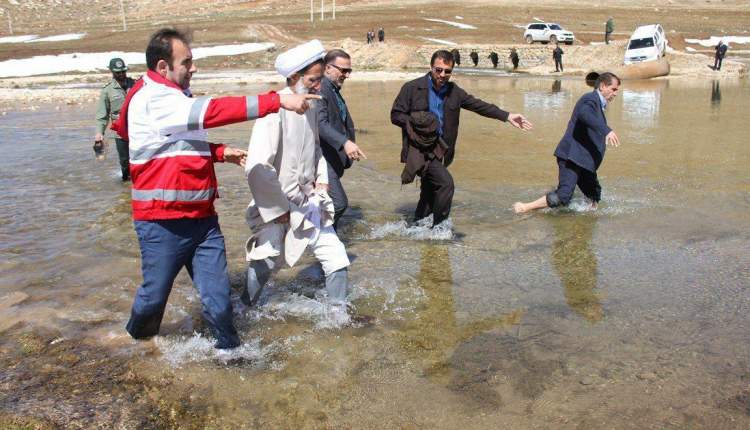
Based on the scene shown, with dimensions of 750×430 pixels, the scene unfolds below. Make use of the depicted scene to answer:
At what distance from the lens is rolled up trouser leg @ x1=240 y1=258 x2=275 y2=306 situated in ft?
14.8

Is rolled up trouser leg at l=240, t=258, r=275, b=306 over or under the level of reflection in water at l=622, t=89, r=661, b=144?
over

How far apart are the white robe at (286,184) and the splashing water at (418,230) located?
85.0 inches

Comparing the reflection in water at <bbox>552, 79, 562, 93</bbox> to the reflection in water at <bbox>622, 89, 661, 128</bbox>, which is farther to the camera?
the reflection in water at <bbox>552, 79, 562, 93</bbox>

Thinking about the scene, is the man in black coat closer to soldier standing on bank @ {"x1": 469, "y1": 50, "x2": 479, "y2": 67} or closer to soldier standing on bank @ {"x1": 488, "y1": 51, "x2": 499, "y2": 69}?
soldier standing on bank @ {"x1": 488, "y1": 51, "x2": 499, "y2": 69}

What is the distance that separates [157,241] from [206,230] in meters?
0.28

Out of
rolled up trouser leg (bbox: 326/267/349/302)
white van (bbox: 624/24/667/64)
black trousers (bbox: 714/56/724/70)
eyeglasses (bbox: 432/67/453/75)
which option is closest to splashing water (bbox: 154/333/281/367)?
rolled up trouser leg (bbox: 326/267/349/302)

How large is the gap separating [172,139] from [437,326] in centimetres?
212

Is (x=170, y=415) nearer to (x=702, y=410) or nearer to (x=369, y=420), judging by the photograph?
(x=369, y=420)

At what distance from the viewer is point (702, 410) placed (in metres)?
3.42

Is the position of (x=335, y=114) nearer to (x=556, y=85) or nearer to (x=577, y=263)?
(x=577, y=263)

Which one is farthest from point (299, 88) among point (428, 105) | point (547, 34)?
point (547, 34)

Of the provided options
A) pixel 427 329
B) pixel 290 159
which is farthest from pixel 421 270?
pixel 290 159

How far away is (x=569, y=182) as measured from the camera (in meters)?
7.07

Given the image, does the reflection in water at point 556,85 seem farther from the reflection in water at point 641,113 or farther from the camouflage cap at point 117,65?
the camouflage cap at point 117,65
